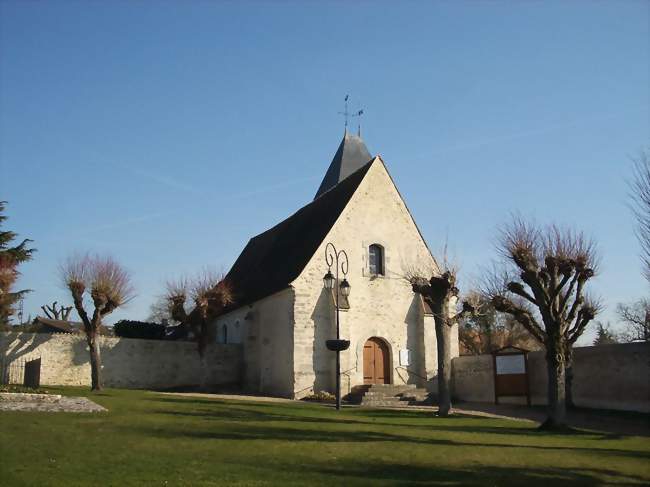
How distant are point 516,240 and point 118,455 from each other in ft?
38.9

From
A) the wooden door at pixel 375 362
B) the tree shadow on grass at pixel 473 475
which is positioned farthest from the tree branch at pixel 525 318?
the wooden door at pixel 375 362

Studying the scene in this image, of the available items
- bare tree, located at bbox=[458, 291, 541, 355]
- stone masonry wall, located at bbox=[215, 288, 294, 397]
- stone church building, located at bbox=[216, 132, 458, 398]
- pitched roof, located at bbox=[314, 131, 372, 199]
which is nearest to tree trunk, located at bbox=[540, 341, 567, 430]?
stone church building, located at bbox=[216, 132, 458, 398]

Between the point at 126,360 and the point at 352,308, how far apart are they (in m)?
10.4

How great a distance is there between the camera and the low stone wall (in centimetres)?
2620

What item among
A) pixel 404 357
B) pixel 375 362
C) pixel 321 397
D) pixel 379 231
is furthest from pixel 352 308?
pixel 321 397

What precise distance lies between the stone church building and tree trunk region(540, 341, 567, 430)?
10.6 metres

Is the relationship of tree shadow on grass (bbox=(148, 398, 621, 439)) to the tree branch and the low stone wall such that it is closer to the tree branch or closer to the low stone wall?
the tree branch

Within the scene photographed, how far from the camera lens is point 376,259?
91.0ft

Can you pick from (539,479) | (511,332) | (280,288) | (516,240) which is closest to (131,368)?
(280,288)

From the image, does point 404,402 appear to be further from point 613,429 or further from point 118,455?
point 118,455

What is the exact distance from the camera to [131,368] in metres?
28.4

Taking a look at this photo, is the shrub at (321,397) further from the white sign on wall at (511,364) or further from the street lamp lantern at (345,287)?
the white sign on wall at (511,364)

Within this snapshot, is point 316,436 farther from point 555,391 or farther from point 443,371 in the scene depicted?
point 443,371

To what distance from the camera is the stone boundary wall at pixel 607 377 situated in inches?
712
